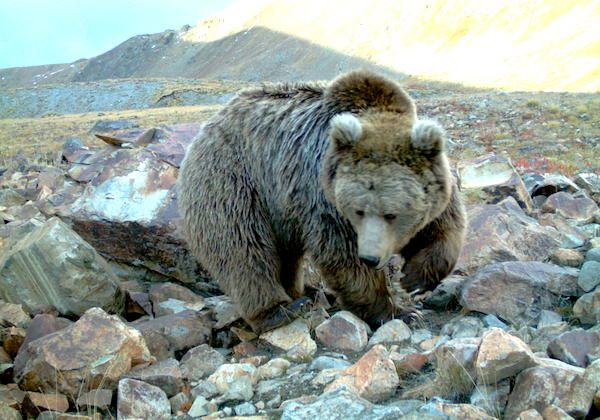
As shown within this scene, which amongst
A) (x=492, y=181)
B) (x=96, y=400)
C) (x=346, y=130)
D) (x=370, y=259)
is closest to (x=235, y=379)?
(x=96, y=400)

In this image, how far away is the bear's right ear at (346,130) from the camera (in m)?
4.23

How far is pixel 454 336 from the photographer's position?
426 centimetres

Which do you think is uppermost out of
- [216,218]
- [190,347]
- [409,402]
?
[216,218]

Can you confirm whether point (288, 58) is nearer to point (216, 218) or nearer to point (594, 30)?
point (594, 30)

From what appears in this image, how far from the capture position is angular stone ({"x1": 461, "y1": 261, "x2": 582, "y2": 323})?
4473mm

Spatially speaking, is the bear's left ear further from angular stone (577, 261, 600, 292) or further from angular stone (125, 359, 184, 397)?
angular stone (125, 359, 184, 397)

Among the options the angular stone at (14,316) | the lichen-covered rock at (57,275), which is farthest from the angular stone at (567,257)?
the angular stone at (14,316)

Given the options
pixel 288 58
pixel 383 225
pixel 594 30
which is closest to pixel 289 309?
pixel 383 225

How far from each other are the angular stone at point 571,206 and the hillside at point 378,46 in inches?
1164

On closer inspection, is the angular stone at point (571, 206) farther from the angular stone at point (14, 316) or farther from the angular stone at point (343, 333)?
the angular stone at point (14, 316)

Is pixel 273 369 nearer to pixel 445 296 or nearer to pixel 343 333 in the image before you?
pixel 343 333

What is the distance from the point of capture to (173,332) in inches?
193

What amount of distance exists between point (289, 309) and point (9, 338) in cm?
204

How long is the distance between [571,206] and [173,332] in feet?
14.7
